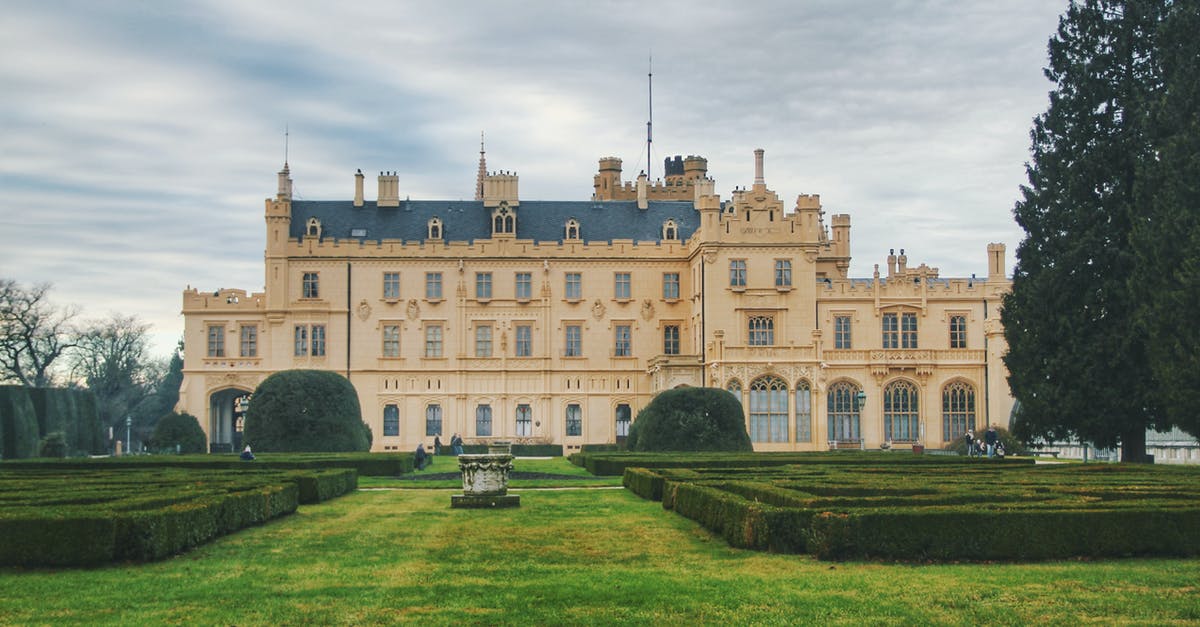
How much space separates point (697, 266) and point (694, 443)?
1954 centimetres

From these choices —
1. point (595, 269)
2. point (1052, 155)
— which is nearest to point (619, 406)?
point (595, 269)

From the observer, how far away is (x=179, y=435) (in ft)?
195

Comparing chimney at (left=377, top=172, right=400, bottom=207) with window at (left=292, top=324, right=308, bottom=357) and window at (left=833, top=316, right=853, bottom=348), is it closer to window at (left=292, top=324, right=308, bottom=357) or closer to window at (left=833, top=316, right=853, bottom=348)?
window at (left=292, top=324, right=308, bottom=357)

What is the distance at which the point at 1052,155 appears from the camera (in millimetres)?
37625

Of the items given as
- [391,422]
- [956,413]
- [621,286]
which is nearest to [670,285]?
[621,286]

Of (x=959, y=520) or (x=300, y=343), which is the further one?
(x=300, y=343)

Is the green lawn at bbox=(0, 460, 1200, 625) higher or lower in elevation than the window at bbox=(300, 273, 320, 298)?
lower

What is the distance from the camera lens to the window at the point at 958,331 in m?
65.7

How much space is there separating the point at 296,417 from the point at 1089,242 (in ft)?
96.9

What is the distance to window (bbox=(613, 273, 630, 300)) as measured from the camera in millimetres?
68375

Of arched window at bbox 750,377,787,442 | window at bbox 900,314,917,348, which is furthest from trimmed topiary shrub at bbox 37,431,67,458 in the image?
window at bbox 900,314,917,348

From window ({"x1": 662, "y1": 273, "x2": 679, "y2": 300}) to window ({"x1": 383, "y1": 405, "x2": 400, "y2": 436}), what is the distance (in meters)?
15.3

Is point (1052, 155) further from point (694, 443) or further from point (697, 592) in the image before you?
point (697, 592)

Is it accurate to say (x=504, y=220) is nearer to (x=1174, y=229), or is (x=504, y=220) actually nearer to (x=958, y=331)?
(x=958, y=331)
